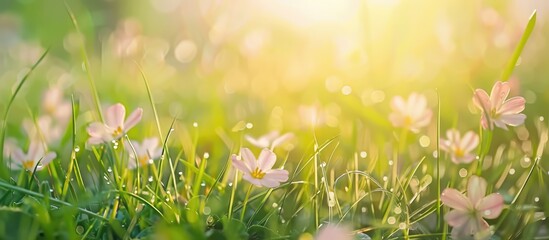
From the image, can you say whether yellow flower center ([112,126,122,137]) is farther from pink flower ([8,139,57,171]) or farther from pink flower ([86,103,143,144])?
pink flower ([8,139,57,171])

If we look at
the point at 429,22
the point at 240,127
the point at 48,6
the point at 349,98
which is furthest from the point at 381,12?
the point at 48,6

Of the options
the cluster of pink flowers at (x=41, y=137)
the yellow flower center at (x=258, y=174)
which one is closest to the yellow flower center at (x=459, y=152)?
the yellow flower center at (x=258, y=174)

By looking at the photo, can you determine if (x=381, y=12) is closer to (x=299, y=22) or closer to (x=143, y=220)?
(x=299, y=22)

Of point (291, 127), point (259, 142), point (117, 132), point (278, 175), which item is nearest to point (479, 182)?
point (278, 175)

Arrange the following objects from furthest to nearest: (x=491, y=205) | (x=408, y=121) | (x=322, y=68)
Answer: (x=322, y=68)
(x=408, y=121)
(x=491, y=205)

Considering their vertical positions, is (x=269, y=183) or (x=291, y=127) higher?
(x=269, y=183)

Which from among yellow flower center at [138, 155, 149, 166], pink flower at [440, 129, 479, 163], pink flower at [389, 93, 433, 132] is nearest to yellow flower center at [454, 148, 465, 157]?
pink flower at [440, 129, 479, 163]

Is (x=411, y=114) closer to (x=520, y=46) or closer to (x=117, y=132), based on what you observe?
(x=520, y=46)

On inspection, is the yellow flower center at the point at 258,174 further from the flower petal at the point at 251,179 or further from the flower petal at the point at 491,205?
the flower petal at the point at 491,205
